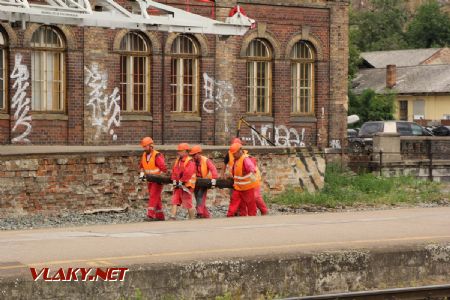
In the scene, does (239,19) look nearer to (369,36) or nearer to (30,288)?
(30,288)

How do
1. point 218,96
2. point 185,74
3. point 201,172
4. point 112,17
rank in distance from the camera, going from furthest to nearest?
point 218,96, point 185,74, point 112,17, point 201,172

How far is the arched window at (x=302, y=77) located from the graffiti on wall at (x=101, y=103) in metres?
6.01

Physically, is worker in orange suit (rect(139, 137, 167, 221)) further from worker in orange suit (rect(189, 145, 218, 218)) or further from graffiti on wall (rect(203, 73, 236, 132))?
graffiti on wall (rect(203, 73, 236, 132))

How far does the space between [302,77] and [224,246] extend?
20.6 meters

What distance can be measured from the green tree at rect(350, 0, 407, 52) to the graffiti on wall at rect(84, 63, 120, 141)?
65.4 m

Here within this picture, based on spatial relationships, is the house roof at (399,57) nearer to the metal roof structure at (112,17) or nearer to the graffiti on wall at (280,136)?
the graffiti on wall at (280,136)

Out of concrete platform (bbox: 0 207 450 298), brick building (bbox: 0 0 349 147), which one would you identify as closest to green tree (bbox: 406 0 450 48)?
brick building (bbox: 0 0 349 147)

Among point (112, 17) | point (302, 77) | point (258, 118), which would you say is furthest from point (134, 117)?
point (112, 17)

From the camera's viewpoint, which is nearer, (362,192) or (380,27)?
(362,192)

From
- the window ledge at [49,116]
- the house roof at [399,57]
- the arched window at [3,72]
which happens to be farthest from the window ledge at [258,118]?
the house roof at [399,57]

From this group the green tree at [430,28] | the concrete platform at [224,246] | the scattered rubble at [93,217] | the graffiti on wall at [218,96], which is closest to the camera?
the concrete platform at [224,246]

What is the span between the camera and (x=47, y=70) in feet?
98.8

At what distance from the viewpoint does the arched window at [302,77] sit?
113ft

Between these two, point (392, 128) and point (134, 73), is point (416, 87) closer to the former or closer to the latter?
point (392, 128)
